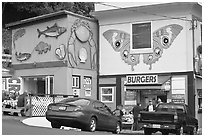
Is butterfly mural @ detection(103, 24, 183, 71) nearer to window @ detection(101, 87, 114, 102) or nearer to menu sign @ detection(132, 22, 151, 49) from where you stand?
menu sign @ detection(132, 22, 151, 49)

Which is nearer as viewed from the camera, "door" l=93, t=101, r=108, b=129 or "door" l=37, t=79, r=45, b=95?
"door" l=93, t=101, r=108, b=129

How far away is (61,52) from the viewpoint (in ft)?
Result: 83.0

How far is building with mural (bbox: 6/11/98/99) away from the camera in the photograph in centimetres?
2520

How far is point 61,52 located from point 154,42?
585 centimetres

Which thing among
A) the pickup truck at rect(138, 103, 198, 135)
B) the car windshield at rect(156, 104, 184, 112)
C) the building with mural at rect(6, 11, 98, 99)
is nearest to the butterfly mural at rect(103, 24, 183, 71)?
the building with mural at rect(6, 11, 98, 99)

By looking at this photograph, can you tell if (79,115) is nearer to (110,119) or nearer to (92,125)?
(92,125)

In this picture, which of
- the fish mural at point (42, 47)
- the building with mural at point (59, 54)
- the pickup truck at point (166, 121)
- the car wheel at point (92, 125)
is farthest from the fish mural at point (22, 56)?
the car wheel at point (92, 125)

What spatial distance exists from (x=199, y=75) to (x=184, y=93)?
1693 mm

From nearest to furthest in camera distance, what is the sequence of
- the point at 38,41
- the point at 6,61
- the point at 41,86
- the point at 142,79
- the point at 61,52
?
the point at 142,79 < the point at 61,52 < the point at 38,41 < the point at 41,86 < the point at 6,61

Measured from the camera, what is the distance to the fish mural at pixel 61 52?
25.2m

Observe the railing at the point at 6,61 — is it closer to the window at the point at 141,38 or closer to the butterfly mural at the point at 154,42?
the butterfly mural at the point at 154,42

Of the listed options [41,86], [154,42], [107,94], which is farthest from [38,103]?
[154,42]

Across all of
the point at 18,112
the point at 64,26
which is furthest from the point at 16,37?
the point at 18,112

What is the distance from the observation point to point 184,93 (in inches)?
936
